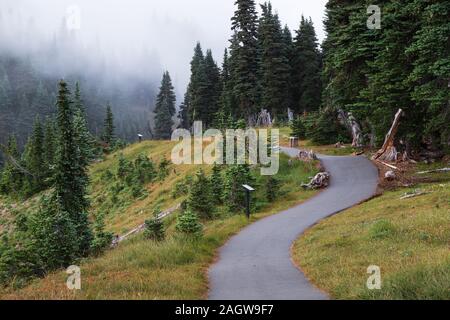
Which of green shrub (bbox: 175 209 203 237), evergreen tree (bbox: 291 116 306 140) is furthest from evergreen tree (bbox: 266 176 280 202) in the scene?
evergreen tree (bbox: 291 116 306 140)

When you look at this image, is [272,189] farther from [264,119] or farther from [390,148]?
[264,119]

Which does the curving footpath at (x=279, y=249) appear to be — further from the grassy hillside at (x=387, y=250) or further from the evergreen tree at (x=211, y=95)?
the evergreen tree at (x=211, y=95)

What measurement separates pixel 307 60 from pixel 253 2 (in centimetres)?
1310

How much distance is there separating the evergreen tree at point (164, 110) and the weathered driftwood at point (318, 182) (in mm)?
65537

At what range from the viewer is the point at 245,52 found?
57469 mm

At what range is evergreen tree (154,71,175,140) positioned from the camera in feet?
299

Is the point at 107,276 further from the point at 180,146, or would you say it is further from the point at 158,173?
the point at 180,146

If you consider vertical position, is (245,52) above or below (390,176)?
above

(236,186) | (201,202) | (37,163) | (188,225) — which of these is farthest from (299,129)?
(37,163)

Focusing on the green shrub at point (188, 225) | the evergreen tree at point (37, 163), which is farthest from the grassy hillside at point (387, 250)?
the evergreen tree at point (37, 163)

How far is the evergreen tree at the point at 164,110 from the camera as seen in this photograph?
9125 centimetres

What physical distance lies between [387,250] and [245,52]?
4790 cm

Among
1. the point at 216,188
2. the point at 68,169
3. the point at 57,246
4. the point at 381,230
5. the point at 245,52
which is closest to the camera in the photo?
the point at 381,230
